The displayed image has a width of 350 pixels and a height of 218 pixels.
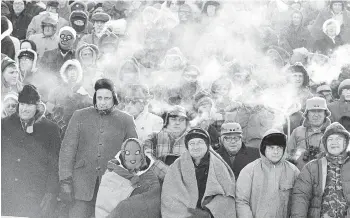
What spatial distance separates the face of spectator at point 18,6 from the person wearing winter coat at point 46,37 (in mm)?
200

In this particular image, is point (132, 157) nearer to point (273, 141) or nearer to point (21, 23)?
point (273, 141)

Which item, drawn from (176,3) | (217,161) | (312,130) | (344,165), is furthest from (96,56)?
(344,165)

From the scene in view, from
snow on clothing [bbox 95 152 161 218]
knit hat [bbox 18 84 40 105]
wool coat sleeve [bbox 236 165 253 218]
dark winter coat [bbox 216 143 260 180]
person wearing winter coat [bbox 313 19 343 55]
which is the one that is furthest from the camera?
knit hat [bbox 18 84 40 105]

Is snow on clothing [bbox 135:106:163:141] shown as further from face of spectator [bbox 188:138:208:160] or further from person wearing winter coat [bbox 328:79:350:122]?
person wearing winter coat [bbox 328:79:350:122]

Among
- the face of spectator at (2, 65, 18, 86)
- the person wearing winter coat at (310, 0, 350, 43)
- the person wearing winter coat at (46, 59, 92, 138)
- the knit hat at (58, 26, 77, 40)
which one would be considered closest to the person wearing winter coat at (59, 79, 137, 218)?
the person wearing winter coat at (46, 59, 92, 138)

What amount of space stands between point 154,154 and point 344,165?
1220 millimetres

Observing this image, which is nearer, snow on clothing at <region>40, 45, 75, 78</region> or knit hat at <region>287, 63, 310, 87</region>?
knit hat at <region>287, 63, 310, 87</region>

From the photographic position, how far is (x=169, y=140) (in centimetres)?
368

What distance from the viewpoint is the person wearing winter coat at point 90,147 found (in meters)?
3.67

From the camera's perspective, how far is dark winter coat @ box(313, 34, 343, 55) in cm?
381

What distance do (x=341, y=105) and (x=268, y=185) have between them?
90 centimetres

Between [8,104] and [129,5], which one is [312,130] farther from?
[8,104]

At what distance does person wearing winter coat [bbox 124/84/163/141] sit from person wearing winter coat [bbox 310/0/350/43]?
129cm

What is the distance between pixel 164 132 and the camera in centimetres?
372
